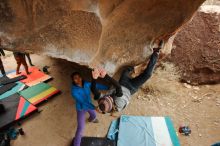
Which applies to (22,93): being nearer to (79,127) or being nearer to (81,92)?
(79,127)

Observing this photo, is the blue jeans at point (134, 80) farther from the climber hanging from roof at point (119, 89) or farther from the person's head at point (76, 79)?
the person's head at point (76, 79)

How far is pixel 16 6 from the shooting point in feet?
6.02

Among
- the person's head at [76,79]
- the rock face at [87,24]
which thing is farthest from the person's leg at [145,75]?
the person's head at [76,79]

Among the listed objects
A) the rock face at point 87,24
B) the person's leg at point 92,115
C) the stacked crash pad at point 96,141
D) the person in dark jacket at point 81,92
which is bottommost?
the stacked crash pad at point 96,141

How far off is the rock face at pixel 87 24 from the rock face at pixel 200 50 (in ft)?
8.64

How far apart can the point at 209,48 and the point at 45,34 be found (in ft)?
11.3

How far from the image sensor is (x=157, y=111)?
4.01 metres

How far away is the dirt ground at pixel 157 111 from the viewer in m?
3.53

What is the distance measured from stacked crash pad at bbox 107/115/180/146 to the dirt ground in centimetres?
15

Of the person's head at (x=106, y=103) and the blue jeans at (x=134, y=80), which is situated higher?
the blue jeans at (x=134, y=80)

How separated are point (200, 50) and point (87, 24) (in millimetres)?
3205

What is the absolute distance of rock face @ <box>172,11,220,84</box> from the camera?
427 centimetres

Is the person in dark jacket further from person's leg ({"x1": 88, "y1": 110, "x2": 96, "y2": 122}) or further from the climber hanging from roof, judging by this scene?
person's leg ({"x1": 88, "y1": 110, "x2": 96, "y2": 122})

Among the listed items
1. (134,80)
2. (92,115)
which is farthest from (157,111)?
(134,80)
